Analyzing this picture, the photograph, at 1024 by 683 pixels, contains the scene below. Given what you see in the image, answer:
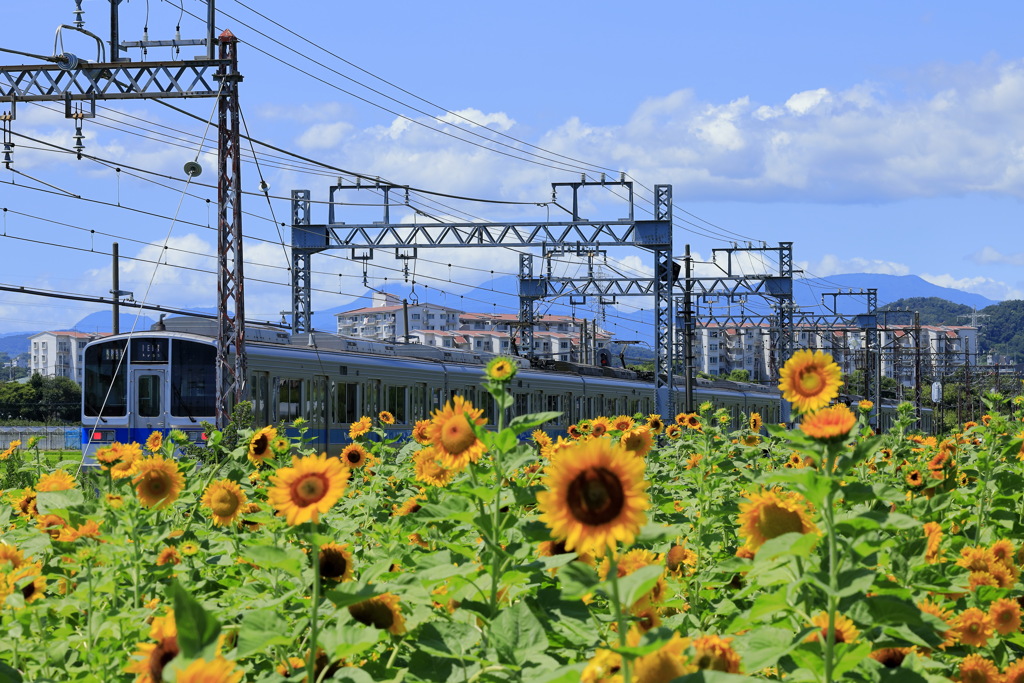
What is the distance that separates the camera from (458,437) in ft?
11.5

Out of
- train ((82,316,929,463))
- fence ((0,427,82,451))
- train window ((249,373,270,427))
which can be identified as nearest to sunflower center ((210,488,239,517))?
train ((82,316,929,463))

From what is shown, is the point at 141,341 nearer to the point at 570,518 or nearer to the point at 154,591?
the point at 154,591

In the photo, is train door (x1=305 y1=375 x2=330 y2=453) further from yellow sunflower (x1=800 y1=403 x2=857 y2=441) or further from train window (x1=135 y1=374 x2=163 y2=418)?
yellow sunflower (x1=800 y1=403 x2=857 y2=441)

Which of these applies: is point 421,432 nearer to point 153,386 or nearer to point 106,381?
point 153,386

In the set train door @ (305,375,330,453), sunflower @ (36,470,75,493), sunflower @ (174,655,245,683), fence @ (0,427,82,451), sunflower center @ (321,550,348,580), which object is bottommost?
fence @ (0,427,82,451)

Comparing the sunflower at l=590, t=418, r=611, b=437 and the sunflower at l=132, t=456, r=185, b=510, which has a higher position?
the sunflower at l=590, t=418, r=611, b=437

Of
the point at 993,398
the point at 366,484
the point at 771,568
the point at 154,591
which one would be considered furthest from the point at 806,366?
the point at 993,398

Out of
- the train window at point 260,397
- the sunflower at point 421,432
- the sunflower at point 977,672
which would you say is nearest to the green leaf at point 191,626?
the sunflower at point 977,672

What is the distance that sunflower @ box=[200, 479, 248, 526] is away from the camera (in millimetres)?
4008

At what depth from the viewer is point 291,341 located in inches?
868

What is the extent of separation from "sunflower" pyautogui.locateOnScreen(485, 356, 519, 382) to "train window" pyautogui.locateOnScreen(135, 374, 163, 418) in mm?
17767

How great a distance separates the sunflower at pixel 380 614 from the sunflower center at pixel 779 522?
86 cm

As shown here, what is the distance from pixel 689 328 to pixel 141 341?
15773 millimetres

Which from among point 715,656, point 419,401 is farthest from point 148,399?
point 715,656
